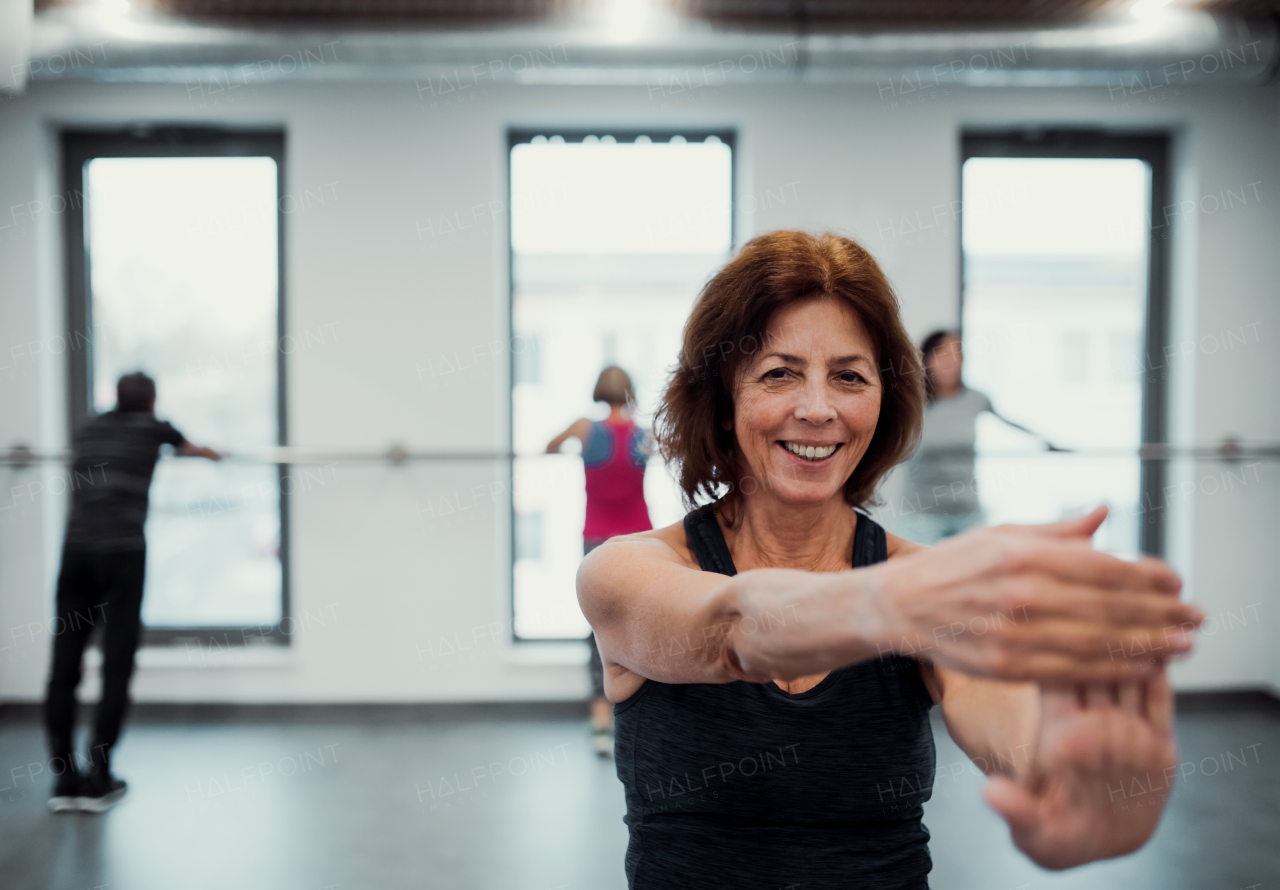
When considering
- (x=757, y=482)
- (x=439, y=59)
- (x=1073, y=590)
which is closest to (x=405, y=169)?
(x=439, y=59)

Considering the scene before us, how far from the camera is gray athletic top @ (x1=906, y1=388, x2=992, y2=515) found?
11.5 feet

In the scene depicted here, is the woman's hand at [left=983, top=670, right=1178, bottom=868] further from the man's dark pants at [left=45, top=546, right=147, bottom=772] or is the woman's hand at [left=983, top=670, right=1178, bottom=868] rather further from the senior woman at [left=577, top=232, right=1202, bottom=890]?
the man's dark pants at [left=45, top=546, right=147, bottom=772]

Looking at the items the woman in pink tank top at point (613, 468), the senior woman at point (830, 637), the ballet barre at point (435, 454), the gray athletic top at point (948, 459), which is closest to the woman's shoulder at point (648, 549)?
the senior woman at point (830, 637)

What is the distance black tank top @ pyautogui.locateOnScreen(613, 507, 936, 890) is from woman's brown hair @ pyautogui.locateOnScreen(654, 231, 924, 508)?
0.31 meters

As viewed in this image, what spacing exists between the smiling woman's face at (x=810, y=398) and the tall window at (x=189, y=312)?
3.58 metres

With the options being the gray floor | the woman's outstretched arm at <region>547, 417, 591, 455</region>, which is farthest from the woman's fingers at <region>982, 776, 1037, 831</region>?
the woman's outstretched arm at <region>547, 417, 591, 455</region>

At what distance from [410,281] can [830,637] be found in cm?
358

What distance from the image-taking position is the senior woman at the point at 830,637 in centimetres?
51

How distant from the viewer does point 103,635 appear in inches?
121

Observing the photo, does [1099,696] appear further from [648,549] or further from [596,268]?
[596,268]

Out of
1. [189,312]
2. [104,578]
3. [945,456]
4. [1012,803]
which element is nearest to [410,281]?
[189,312]

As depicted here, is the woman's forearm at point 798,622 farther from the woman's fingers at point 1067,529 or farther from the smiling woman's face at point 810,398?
the smiling woman's face at point 810,398

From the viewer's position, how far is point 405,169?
12.6ft

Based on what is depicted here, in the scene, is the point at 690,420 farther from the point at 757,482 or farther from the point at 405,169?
the point at 405,169
